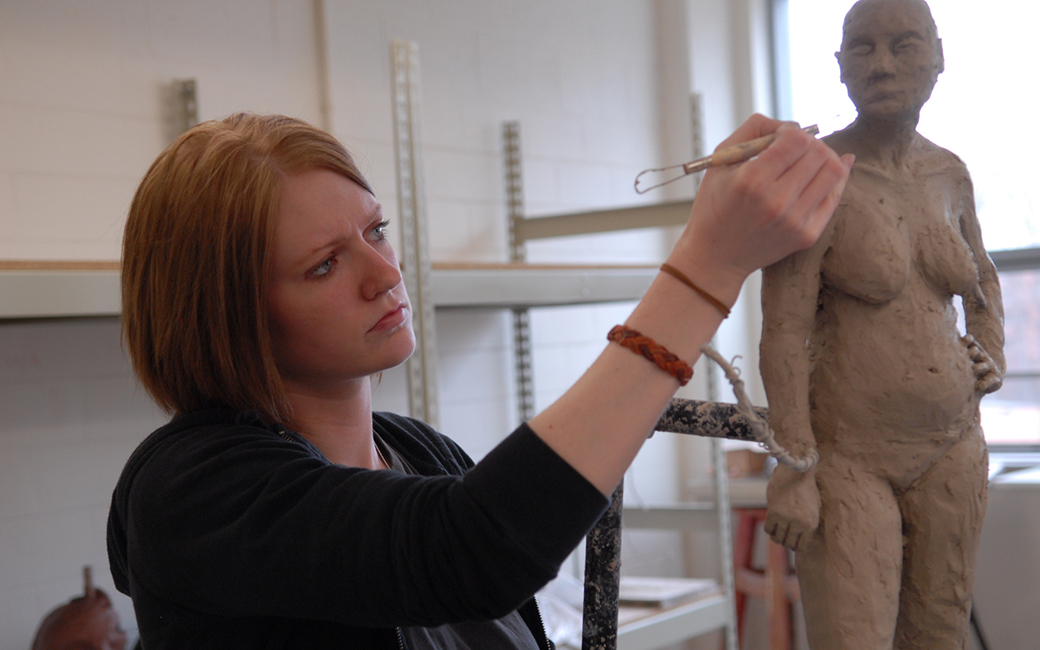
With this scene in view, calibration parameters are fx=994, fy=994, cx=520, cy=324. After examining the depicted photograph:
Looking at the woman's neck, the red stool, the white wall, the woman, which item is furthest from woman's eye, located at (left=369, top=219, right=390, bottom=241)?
the red stool

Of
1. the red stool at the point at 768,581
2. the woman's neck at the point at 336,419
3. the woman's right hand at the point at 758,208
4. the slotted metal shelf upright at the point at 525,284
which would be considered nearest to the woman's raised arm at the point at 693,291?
the woman's right hand at the point at 758,208

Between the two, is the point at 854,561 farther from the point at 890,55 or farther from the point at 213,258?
the point at 213,258

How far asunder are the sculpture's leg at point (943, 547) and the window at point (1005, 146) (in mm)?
2486

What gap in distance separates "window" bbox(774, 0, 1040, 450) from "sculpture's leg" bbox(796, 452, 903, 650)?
2.52 metres

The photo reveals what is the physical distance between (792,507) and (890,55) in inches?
14.7

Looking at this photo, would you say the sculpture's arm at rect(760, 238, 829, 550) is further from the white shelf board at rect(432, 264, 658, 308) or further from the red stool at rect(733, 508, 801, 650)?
the red stool at rect(733, 508, 801, 650)

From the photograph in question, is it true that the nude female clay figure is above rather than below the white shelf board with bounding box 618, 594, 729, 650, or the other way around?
above

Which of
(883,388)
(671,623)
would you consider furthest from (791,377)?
(671,623)

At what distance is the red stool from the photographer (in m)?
2.82

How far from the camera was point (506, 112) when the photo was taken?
9.36 ft

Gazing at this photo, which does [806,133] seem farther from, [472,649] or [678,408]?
[472,649]

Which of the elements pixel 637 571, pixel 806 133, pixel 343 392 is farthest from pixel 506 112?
pixel 806 133

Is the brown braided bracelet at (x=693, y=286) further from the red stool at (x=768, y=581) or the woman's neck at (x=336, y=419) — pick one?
the red stool at (x=768, y=581)

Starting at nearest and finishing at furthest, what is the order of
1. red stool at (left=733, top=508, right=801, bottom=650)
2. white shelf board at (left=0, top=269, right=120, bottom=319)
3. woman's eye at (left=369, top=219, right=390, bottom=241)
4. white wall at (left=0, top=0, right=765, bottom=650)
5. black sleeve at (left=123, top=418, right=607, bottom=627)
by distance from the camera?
black sleeve at (left=123, top=418, right=607, bottom=627), woman's eye at (left=369, top=219, right=390, bottom=241), white shelf board at (left=0, top=269, right=120, bottom=319), white wall at (left=0, top=0, right=765, bottom=650), red stool at (left=733, top=508, right=801, bottom=650)
